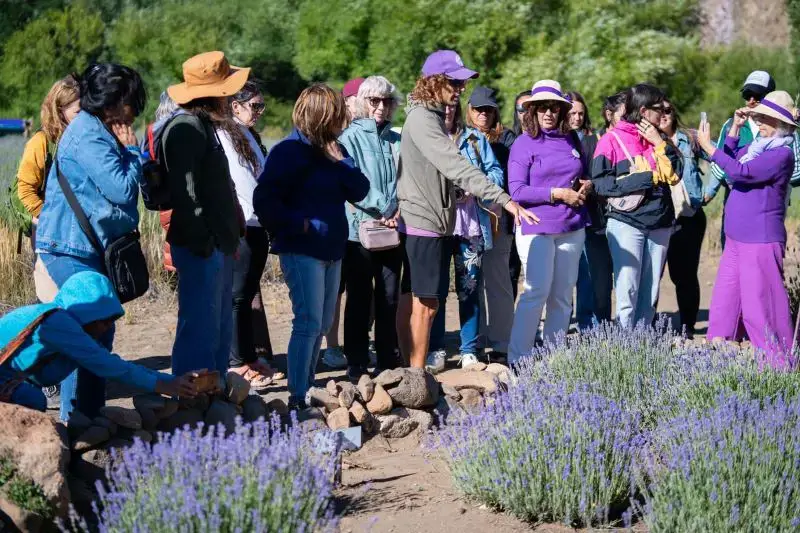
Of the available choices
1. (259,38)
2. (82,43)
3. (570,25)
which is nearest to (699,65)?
(570,25)

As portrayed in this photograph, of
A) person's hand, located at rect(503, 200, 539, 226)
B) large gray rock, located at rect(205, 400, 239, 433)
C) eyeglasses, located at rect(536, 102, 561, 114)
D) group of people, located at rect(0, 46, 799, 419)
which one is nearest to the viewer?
group of people, located at rect(0, 46, 799, 419)

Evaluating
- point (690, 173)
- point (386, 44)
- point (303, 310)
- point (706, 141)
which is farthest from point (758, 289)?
point (386, 44)

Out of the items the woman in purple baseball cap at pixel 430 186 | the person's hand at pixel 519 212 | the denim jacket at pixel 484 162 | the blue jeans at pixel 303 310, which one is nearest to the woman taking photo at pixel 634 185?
the denim jacket at pixel 484 162

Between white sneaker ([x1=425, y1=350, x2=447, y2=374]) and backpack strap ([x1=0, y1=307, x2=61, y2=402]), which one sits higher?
backpack strap ([x1=0, y1=307, x2=61, y2=402])

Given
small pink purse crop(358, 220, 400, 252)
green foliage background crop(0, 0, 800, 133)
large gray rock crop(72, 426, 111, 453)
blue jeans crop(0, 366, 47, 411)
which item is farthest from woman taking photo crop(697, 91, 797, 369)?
green foliage background crop(0, 0, 800, 133)

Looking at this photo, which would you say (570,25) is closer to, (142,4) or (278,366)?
(142,4)

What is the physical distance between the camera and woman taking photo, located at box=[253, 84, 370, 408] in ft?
20.5

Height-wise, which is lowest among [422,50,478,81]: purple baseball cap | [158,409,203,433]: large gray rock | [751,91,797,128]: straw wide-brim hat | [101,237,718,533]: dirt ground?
[101,237,718,533]: dirt ground

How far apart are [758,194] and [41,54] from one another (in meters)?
30.0

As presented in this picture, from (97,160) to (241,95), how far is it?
6.88 feet

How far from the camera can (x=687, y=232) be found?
344 inches

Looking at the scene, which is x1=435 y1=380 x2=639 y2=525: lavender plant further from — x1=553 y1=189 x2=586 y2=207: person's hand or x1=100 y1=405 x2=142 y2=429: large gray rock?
x1=553 y1=189 x2=586 y2=207: person's hand

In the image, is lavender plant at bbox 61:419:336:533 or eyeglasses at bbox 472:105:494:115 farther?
eyeglasses at bbox 472:105:494:115

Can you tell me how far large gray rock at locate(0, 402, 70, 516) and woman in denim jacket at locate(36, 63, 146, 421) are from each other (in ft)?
3.33
